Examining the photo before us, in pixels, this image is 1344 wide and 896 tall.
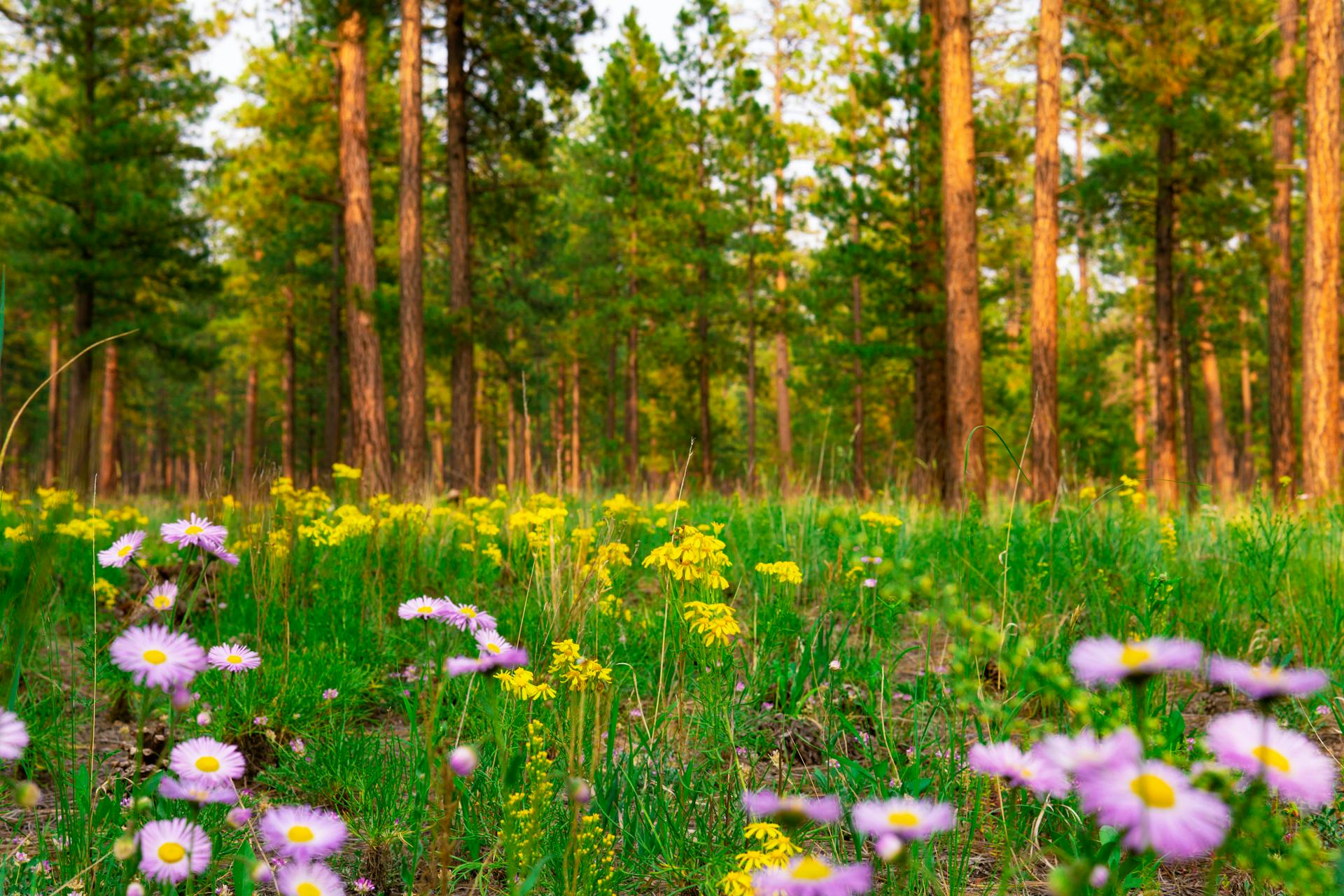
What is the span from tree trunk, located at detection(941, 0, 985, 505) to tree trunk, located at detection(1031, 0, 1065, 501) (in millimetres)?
1329

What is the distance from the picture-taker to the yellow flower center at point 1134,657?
631 millimetres

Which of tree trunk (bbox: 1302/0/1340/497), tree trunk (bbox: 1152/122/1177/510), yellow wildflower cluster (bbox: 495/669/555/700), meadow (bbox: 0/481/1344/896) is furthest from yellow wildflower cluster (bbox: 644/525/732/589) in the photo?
tree trunk (bbox: 1152/122/1177/510)

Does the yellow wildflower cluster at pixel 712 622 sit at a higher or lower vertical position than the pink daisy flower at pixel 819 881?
higher

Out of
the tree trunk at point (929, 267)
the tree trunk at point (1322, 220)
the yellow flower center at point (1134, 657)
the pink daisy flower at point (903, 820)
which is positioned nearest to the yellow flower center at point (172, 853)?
the pink daisy flower at point (903, 820)

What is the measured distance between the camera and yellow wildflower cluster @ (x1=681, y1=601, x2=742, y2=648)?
1.63m

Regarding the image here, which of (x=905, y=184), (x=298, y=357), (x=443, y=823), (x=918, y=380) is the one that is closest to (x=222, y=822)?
(x=443, y=823)

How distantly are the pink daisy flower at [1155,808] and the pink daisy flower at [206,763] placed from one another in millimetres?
925

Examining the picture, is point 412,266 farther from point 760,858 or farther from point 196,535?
point 760,858

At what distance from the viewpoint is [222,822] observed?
4.95 ft

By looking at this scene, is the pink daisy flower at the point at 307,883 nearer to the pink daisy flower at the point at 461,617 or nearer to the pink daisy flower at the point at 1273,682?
the pink daisy flower at the point at 461,617

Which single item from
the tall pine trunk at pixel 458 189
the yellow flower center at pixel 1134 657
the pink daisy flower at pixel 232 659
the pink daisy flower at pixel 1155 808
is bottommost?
the pink daisy flower at pixel 232 659

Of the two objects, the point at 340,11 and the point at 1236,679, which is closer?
the point at 1236,679

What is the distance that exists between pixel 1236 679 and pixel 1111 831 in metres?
0.76

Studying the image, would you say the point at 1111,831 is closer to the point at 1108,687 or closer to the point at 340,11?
the point at 1108,687
